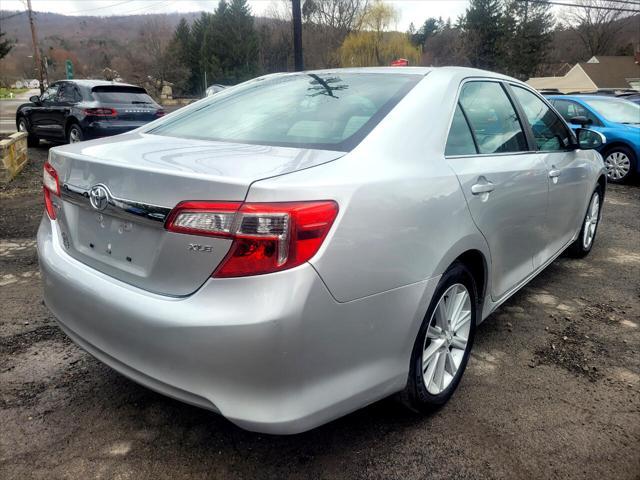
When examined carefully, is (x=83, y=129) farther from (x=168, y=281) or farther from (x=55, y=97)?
(x=168, y=281)

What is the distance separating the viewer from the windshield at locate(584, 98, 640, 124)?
32.1ft

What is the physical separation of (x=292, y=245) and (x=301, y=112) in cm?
105

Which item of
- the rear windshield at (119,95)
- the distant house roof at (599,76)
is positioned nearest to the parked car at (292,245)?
the rear windshield at (119,95)

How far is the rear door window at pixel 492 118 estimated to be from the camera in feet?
9.11

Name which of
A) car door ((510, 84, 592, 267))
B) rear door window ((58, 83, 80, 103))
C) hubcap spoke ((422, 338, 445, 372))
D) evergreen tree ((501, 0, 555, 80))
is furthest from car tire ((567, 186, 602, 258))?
evergreen tree ((501, 0, 555, 80))

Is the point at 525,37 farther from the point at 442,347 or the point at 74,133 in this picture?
the point at 442,347

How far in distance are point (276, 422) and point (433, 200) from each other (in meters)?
1.07

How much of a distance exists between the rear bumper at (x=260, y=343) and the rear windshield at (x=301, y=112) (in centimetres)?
67

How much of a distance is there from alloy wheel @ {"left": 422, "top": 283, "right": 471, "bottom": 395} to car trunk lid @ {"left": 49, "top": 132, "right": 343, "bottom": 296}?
0.94 m

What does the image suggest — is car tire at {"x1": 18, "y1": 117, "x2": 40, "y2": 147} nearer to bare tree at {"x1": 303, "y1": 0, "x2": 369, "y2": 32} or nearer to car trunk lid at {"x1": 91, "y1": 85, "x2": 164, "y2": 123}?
car trunk lid at {"x1": 91, "y1": 85, "x2": 164, "y2": 123}

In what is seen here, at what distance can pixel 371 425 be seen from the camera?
7.91ft

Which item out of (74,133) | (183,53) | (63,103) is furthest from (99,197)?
(183,53)

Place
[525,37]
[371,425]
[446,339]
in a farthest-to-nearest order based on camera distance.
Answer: [525,37]
[446,339]
[371,425]

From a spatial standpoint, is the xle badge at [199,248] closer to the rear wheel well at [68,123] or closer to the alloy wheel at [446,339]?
the alloy wheel at [446,339]
